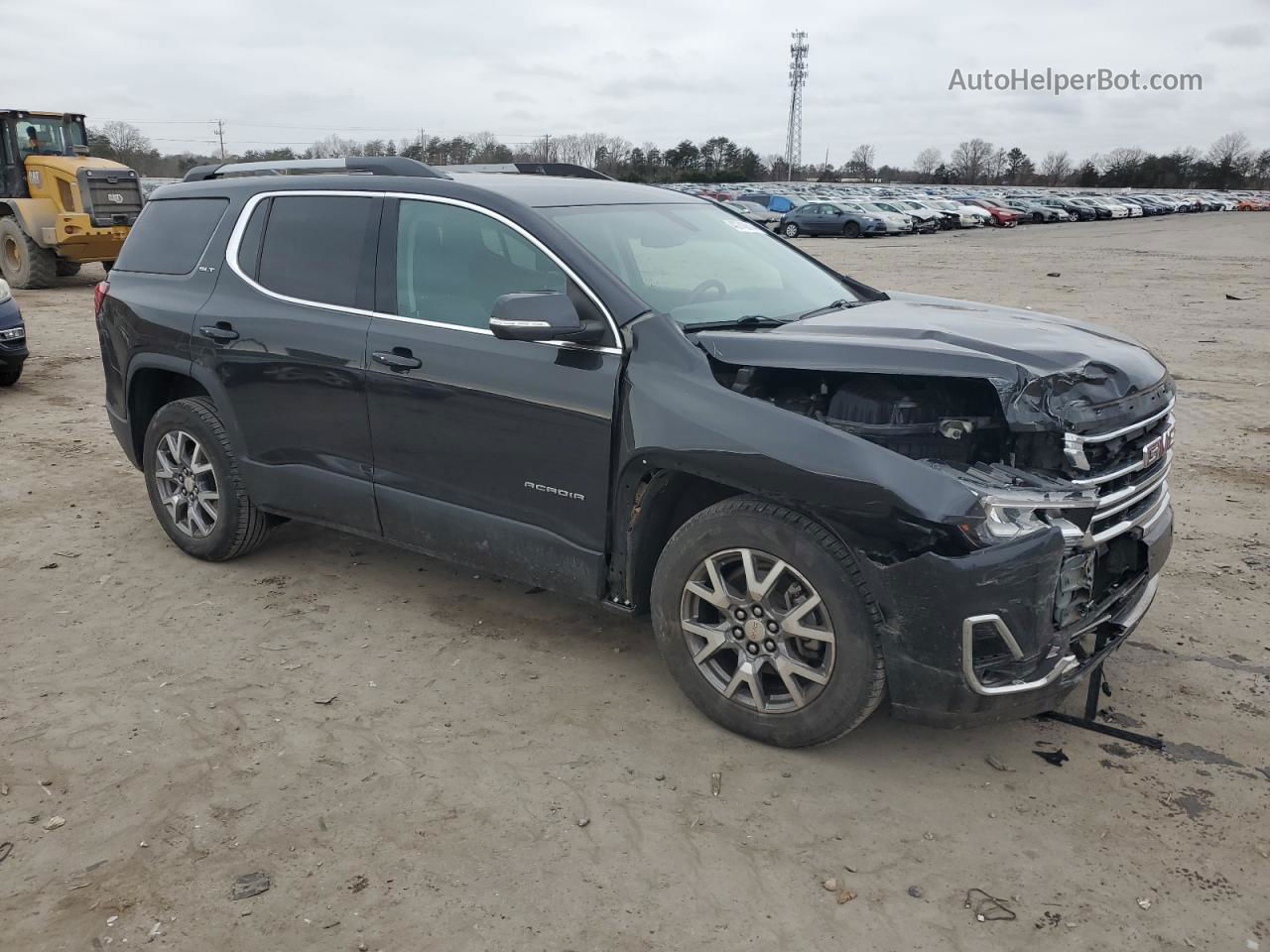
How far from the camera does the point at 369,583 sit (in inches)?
201

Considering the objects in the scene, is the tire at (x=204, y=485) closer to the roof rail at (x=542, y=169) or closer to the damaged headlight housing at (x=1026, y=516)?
the roof rail at (x=542, y=169)

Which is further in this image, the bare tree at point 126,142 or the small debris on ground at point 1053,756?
the bare tree at point 126,142

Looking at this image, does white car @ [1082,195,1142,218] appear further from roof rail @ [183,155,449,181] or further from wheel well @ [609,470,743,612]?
wheel well @ [609,470,743,612]

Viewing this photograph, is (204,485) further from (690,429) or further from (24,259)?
(24,259)

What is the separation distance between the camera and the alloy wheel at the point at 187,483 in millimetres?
5195

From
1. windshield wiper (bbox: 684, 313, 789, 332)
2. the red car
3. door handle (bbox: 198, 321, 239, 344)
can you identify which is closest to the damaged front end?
windshield wiper (bbox: 684, 313, 789, 332)

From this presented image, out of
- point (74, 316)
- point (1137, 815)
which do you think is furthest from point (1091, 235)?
point (1137, 815)

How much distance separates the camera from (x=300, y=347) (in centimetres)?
458

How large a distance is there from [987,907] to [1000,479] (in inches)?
49.1

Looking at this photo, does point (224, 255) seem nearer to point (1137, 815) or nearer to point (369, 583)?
point (369, 583)

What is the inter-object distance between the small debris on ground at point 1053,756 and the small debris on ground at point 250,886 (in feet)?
8.30

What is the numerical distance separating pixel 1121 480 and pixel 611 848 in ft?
6.72

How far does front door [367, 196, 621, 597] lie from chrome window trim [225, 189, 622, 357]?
0.01 meters

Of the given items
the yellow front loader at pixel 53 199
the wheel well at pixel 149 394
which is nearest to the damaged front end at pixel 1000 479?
the wheel well at pixel 149 394
